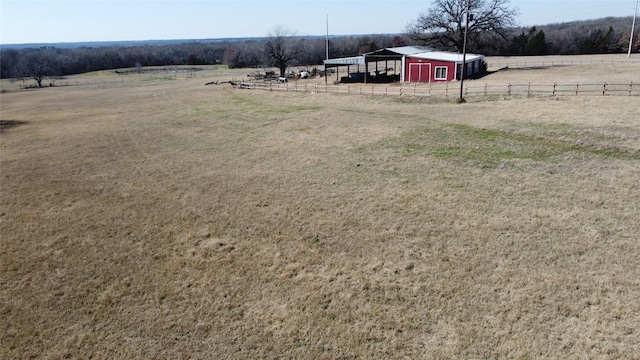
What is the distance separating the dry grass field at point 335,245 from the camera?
8461 mm

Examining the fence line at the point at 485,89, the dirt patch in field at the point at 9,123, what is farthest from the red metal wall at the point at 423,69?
the dirt patch in field at the point at 9,123

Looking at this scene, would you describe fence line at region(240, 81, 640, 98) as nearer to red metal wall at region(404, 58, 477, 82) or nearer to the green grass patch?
red metal wall at region(404, 58, 477, 82)

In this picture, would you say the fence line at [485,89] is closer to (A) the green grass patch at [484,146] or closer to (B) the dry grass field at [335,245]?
(B) the dry grass field at [335,245]

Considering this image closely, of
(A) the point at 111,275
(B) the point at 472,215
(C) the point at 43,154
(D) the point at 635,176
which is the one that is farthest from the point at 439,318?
(C) the point at 43,154

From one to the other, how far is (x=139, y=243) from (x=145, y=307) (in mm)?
3440

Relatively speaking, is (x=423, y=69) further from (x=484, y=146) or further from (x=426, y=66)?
(x=484, y=146)

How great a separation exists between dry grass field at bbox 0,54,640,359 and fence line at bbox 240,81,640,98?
7745 millimetres

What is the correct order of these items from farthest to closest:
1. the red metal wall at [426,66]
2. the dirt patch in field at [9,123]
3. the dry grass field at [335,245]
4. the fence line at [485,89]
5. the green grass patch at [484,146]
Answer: the red metal wall at [426,66] → the dirt patch in field at [9,123] → the fence line at [485,89] → the green grass patch at [484,146] → the dry grass field at [335,245]

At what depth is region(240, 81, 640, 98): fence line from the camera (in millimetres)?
30233

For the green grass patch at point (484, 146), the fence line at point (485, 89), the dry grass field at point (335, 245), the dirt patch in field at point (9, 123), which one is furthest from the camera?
the dirt patch in field at point (9, 123)

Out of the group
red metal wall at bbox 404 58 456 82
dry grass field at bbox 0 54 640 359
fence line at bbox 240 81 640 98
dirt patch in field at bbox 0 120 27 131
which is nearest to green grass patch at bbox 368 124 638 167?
dry grass field at bbox 0 54 640 359

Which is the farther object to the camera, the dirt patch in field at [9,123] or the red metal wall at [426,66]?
the red metal wall at [426,66]

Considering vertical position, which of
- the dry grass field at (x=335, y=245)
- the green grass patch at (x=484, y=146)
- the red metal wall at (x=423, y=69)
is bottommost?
the dry grass field at (x=335, y=245)

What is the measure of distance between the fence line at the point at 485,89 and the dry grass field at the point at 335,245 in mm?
7745
